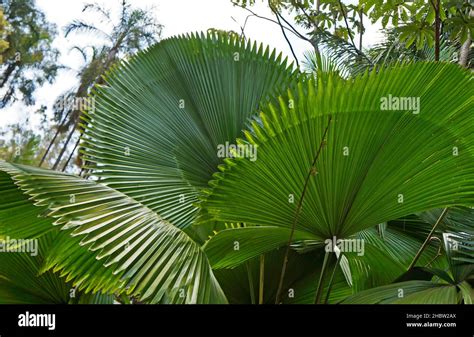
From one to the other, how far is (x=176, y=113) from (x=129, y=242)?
135cm

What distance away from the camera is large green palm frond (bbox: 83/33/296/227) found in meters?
2.53

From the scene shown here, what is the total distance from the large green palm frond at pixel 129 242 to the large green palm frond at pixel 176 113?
853 millimetres

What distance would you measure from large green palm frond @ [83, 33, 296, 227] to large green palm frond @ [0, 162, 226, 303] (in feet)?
2.80

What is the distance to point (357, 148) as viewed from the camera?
1744 mm

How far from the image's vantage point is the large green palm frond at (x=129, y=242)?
1.47m

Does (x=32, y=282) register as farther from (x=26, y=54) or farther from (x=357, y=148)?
(x=26, y=54)

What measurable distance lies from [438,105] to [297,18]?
5.05 meters

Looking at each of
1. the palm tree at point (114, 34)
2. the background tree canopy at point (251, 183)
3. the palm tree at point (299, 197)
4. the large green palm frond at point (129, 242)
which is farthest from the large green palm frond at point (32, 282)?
the palm tree at point (114, 34)

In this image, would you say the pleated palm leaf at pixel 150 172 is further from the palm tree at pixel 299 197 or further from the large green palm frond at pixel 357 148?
the large green palm frond at pixel 357 148

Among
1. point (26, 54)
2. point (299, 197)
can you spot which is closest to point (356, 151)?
point (299, 197)

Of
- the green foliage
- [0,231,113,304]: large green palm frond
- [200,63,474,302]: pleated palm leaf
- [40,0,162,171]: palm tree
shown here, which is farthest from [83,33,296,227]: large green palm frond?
the green foliage

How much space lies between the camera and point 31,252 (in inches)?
104

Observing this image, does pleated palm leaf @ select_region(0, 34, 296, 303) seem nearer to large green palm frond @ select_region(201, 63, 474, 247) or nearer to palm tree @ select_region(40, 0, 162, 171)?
large green palm frond @ select_region(201, 63, 474, 247)
